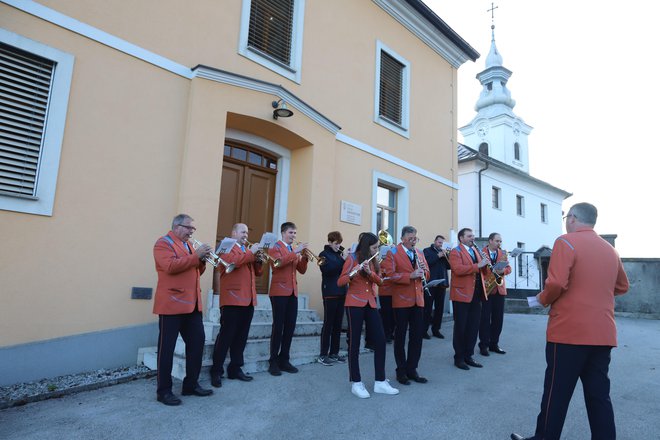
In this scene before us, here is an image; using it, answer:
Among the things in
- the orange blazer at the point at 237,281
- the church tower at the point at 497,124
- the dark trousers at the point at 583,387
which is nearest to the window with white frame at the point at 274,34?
the orange blazer at the point at 237,281

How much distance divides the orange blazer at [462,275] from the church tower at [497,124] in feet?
102

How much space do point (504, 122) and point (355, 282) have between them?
35482mm

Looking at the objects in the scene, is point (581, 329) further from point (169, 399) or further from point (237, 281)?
point (169, 399)

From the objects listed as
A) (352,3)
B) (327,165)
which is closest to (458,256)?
(327,165)

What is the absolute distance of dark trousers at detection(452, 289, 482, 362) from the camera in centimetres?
636

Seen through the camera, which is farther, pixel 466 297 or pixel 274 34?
pixel 274 34

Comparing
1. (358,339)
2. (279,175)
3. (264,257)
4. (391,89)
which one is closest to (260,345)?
(264,257)

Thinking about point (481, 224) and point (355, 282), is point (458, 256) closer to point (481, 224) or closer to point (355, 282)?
point (355, 282)

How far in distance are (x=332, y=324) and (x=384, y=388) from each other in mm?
1667

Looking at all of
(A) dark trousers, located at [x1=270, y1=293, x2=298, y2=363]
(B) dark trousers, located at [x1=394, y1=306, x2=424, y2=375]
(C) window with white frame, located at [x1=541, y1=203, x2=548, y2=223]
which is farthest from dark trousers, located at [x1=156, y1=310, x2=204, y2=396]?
(C) window with white frame, located at [x1=541, y1=203, x2=548, y2=223]

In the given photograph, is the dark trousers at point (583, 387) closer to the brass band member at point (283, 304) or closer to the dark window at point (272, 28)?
the brass band member at point (283, 304)

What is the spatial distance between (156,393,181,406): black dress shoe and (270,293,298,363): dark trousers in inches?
59.5

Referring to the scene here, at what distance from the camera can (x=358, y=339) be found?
5074mm

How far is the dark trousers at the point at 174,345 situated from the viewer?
450 cm
